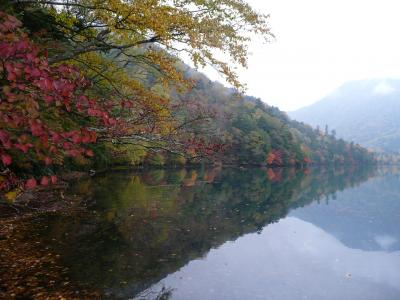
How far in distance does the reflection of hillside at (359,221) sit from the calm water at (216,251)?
0.07 m

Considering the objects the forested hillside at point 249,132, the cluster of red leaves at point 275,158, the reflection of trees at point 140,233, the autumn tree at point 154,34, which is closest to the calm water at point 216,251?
the reflection of trees at point 140,233

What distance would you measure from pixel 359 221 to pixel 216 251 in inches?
542

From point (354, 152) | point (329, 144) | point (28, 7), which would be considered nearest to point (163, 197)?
point (28, 7)

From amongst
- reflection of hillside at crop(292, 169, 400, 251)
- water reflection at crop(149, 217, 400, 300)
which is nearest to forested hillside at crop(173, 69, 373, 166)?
reflection of hillside at crop(292, 169, 400, 251)

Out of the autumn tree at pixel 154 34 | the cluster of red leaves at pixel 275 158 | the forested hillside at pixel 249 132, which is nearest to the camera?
the autumn tree at pixel 154 34

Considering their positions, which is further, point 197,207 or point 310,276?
point 197,207

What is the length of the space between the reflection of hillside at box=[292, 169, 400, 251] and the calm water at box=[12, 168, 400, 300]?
73mm

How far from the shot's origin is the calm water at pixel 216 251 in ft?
30.7

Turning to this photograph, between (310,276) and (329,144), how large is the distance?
574ft

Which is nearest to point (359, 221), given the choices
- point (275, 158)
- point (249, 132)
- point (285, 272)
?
point (285, 272)

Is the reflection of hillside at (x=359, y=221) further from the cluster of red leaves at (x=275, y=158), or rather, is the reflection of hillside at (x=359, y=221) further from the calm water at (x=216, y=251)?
the cluster of red leaves at (x=275, y=158)

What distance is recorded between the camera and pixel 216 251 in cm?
1277

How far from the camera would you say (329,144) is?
176 meters

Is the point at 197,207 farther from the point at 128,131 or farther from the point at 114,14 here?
the point at 114,14
